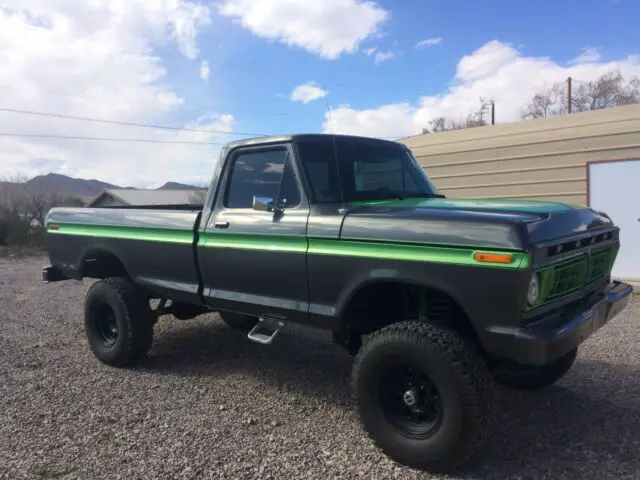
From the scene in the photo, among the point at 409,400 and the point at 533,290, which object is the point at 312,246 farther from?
the point at 533,290

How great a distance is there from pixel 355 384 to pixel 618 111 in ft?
24.9

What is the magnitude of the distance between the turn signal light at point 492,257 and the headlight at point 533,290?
0.16 metres

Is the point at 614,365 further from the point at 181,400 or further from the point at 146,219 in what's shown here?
the point at 146,219

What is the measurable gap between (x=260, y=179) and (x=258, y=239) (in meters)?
0.53

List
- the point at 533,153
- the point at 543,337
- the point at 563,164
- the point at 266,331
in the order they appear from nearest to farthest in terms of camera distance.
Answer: the point at 543,337, the point at 266,331, the point at 563,164, the point at 533,153

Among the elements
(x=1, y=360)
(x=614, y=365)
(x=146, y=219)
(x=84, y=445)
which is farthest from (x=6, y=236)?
(x=614, y=365)

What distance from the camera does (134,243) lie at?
17.2 feet

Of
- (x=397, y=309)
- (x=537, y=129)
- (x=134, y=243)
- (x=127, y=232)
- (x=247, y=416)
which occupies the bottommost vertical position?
(x=247, y=416)

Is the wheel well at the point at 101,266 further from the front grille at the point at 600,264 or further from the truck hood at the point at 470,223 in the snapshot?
the front grille at the point at 600,264

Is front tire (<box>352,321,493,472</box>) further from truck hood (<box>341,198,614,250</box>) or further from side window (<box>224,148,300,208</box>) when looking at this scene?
side window (<box>224,148,300,208</box>)

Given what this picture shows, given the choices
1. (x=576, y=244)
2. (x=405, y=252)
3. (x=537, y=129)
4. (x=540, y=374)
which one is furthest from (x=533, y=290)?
(x=537, y=129)

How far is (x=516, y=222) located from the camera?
2977 millimetres

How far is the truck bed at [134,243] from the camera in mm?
4793

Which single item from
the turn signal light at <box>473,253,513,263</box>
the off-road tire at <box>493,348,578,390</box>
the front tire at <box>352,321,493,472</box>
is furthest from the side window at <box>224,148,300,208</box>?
the off-road tire at <box>493,348,578,390</box>
